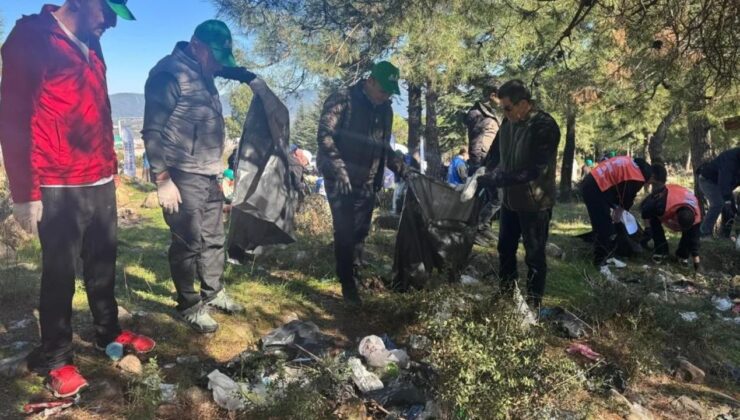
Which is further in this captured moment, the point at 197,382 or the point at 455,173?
the point at 455,173

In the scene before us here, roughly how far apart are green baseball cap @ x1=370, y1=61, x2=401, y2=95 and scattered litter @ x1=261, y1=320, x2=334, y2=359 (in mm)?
1659

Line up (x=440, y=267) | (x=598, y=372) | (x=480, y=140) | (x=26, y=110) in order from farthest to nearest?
1. (x=480, y=140)
2. (x=440, y=267)
3. (x=598, y=372)
4. (x=26, y=110)

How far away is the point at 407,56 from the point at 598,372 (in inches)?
225

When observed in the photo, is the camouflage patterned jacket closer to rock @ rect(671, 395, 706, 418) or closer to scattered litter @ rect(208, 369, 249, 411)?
scattered litter @ rect(208, 369, 249, 411)

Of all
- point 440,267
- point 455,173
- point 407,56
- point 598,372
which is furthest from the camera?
point 455,173

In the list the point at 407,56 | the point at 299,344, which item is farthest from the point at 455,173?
the point at 299,344

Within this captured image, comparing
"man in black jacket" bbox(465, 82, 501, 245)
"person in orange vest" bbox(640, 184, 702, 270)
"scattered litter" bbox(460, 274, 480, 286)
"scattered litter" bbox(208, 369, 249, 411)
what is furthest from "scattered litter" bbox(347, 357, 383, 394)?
"person in orange vest" bbox(640, 184, 702, 270)

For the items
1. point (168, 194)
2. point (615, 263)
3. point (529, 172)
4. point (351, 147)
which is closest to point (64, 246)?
point (168, 194)

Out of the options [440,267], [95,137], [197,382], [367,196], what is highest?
[95,137]

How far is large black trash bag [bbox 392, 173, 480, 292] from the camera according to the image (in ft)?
12.1

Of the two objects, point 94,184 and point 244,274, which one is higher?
point 94,184

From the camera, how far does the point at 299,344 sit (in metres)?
2.81

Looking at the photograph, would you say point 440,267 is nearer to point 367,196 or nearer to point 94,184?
point 367,196

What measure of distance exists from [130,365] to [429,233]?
2079 mm
